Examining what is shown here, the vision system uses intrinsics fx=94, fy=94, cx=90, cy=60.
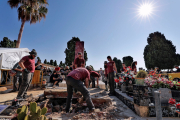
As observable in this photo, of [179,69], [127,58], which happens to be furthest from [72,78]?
[127,58]

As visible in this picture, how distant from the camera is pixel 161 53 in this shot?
22.7 metres

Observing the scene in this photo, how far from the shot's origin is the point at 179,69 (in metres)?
7.12

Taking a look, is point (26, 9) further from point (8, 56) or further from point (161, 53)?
point (161, 53)

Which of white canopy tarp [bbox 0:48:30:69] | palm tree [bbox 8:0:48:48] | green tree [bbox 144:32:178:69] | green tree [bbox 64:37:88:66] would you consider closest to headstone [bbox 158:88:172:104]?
white canopy tarp [bbox 0:48:30:69]

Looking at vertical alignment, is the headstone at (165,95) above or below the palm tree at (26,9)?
below

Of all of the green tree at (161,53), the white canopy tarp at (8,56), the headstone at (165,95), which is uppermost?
the green tree at (161,53)

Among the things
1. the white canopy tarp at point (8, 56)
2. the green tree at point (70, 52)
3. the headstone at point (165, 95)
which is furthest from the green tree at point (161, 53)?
the white canopy tarp at point (8, 56)

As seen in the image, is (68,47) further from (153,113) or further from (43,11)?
(153,113)

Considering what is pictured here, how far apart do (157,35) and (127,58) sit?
38.7 ft

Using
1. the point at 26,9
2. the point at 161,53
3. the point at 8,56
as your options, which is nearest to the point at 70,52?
the point at 26,9

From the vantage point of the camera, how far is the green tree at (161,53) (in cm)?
2219

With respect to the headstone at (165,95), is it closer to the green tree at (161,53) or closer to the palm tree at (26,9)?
the palm tree at (26,9)

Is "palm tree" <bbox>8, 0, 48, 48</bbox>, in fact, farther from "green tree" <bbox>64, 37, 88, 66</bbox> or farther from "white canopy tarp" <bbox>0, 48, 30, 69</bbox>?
"green tree" <bbox>64, 37, 88, 66</bbox>

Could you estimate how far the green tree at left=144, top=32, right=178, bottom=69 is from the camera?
22.2m
